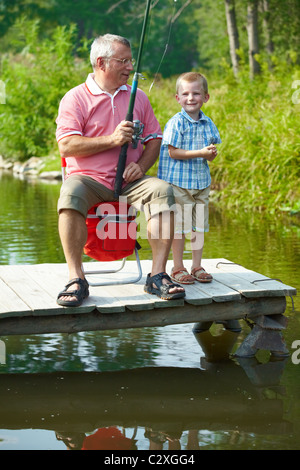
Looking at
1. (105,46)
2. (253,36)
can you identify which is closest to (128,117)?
(105,46)

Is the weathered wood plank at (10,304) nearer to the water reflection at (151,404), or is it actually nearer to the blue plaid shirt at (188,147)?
the water reflection at (151,404)

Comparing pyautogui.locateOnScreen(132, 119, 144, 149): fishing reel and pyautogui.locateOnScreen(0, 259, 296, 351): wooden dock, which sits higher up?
pyautogui.locateOnScreen(132, 119, 144, 149): fishing reel

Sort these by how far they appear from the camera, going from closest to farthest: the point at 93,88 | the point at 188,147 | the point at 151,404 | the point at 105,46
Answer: the point at 151,404 → the point at 105,46 → the point at 93,88 → the point at 188,147

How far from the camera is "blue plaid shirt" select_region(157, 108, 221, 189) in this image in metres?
4.80

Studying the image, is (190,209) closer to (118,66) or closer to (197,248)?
(197,248)

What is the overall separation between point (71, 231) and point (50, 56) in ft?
56.8

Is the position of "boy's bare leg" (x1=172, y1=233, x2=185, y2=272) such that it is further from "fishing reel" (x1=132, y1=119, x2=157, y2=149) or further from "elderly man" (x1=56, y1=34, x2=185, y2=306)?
"fishing reel" (x1=132, y1=119, x2=157, y2=149)

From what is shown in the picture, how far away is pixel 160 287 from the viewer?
14.4ft

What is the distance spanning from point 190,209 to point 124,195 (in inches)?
18.1

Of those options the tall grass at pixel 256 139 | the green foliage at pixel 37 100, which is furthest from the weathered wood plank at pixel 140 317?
the green foliage at pixel 37 100

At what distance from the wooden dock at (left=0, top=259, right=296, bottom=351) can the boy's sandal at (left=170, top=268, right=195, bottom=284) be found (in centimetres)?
6

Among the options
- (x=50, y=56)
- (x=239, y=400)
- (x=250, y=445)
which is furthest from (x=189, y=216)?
(x=50, y=56)

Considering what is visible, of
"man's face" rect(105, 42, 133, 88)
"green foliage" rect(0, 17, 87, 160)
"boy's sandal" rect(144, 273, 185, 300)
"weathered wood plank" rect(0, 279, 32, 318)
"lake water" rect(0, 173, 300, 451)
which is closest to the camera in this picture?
"lake water" rect(0, 173, 300, 451)

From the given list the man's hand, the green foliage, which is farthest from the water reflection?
the green foliage
